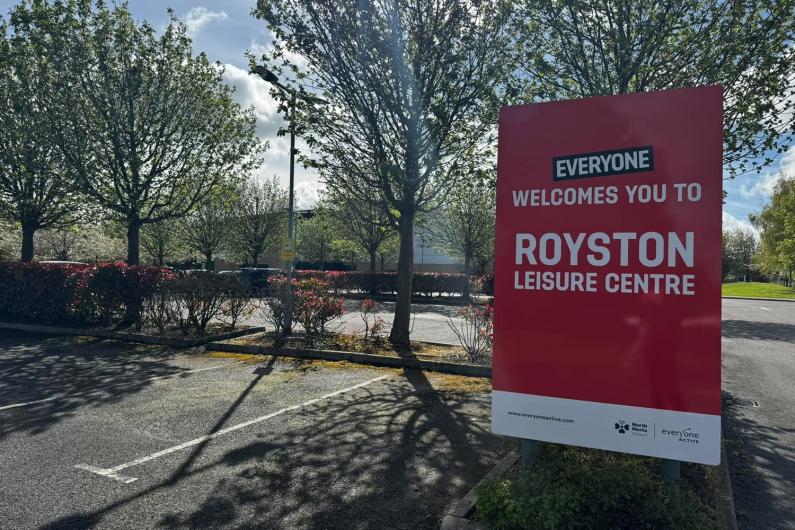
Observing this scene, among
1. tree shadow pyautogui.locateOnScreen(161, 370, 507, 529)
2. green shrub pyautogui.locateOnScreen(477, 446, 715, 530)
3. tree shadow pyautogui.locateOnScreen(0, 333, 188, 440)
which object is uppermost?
green shrub pyautogui.locateOnScreen(477, 446, 715, 530)

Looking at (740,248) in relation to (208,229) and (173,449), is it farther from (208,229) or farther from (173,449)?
(173,449)

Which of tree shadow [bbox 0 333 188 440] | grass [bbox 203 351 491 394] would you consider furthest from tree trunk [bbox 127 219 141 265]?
grass [bbox 203 351 491 394]

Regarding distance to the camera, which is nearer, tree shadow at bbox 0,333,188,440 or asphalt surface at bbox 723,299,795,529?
asphalt surface at bbox 723,299,795,529

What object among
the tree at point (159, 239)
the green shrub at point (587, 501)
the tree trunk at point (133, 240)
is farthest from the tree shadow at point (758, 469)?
the tree at point (159, 239)

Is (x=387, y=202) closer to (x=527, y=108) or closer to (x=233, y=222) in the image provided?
(x=527, y=108)

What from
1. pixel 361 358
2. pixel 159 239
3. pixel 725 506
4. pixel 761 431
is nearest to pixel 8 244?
pixel 159 239

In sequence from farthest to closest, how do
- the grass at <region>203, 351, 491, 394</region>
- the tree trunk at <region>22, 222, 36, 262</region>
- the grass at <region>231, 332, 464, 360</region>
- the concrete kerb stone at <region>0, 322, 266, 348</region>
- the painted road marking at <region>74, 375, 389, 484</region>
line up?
1. the tree trunk at <region>22, 222, 36, 262</region>
2. the concrete kerb stone at <region>0, 322, 266, 348</region>
3. the grass at <region>231, 332, 464, 360</region>
4. the grass at <region>203, 351, 491, 394</region>
5. the painted road marking at <region>74, 375, 389, 484</region>

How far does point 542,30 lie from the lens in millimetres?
8633

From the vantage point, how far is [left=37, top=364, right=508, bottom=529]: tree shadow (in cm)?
363

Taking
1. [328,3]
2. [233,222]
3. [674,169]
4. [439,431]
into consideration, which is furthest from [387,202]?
[233,222]

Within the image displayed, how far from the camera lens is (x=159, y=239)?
42.5m

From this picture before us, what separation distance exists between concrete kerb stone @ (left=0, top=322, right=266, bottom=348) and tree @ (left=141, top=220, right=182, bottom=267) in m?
28.0

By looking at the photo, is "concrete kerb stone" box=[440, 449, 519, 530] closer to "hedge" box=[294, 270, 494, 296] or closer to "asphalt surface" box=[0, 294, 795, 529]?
"asphalt surface" box=[0, 294, 795, 529]

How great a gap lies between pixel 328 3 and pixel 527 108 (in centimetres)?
Result: 702
